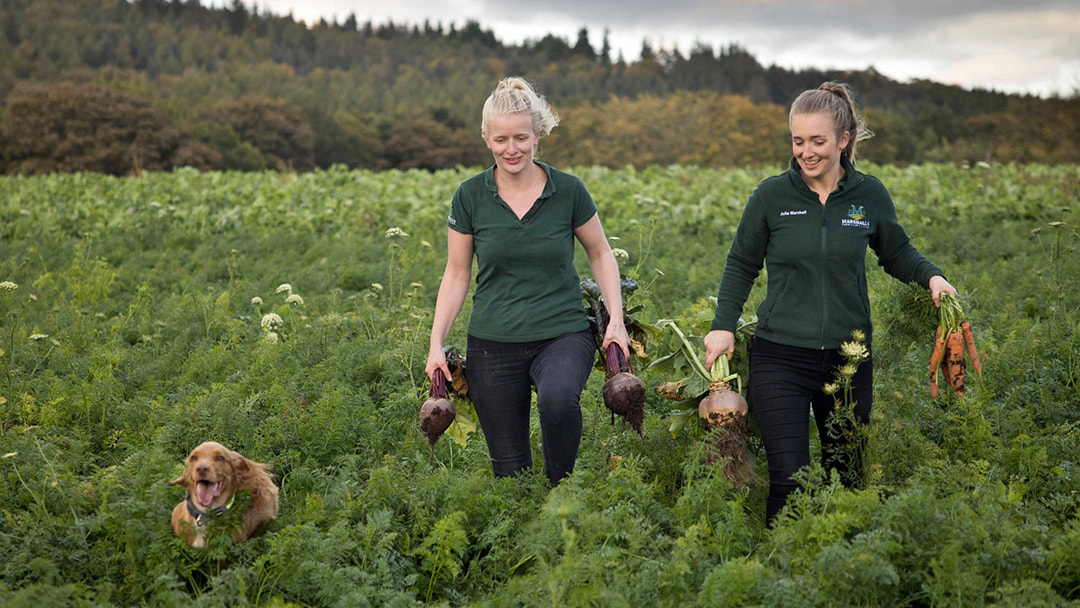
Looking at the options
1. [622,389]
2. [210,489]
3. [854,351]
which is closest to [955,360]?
[854,351]

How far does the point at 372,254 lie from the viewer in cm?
1251

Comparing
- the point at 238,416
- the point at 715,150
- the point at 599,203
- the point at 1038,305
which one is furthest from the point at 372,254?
the point at 715,150

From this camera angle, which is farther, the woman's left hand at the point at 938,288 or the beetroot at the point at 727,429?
the beetroot at the point at 727,429

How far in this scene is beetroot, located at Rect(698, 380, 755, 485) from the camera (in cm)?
410

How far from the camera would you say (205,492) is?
3.70 metres

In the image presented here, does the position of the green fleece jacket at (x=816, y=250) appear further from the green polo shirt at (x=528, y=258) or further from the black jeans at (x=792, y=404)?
the green polo shirt at (x=528, y=258)

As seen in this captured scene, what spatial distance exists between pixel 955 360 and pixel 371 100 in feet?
231

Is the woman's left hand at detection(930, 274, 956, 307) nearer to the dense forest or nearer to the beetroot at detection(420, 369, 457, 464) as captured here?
the beetroot at detection(420, 369, 457, 464)

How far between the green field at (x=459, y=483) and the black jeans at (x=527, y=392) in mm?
154

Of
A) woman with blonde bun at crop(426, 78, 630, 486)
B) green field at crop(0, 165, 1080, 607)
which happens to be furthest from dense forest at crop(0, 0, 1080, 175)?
woman with blonde bun at crop(426, 78, 630, 486)

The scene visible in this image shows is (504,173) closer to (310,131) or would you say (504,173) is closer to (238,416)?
(238,416)

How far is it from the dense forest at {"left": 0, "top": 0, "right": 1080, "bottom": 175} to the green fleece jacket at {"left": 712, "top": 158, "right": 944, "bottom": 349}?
26833 millimetres

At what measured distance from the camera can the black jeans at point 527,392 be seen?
154 inches

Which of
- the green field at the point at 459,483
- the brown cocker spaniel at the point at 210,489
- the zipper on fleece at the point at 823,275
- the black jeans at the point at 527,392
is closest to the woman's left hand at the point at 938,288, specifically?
the green field at the point at 459,483
